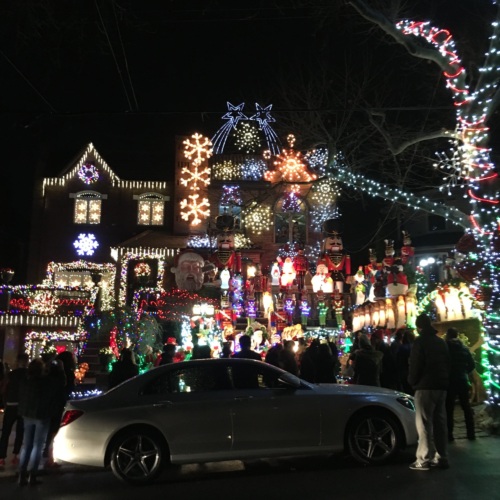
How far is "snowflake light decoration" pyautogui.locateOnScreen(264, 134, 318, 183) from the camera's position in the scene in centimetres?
2448

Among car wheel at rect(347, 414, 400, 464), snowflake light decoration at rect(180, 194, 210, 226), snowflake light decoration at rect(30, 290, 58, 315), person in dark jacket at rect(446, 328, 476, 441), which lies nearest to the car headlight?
car wheel at rect(347, 414, 400, 464)

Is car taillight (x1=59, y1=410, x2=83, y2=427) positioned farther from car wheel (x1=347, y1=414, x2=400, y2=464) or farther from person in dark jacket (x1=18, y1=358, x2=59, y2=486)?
car wheel (x1=347, y1=414, x2=400, y2=464)

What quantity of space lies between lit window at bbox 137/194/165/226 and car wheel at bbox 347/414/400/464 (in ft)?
63.2

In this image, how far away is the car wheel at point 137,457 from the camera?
22.5 feet

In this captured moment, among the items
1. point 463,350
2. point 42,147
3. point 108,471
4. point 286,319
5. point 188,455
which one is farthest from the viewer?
point 42,147

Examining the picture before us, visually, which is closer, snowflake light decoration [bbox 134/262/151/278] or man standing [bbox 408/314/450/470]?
man standing [bbox 408/314/450/470]

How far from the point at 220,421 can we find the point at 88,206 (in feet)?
66.3

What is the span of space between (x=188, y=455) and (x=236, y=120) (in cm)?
2075

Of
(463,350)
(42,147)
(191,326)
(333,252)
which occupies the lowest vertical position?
(463,350)

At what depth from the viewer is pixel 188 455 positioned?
6.92 meters

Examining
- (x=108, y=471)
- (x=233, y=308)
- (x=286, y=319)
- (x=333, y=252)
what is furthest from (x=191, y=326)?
(x=108, y=471)

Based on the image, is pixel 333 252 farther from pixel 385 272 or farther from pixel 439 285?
Answer: pixel 439 285

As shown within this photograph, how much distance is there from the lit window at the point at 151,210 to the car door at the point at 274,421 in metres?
18.9

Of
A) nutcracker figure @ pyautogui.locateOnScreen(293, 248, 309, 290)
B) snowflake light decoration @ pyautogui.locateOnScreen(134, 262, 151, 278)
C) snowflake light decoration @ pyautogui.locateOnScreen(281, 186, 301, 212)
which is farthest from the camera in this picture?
snowflake light decoration @ pyautogui.locateOnScreen(281, 186, 301, 212)
